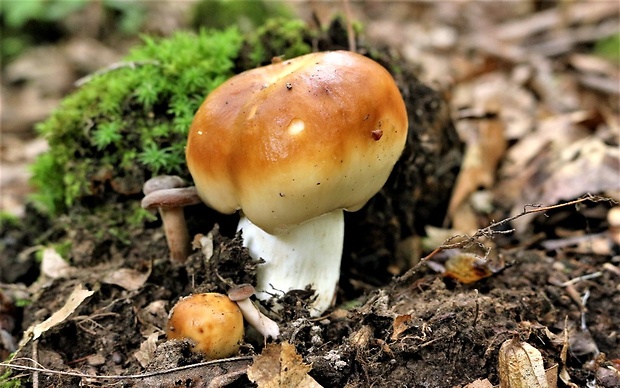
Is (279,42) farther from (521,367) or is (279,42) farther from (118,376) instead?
(521,367)

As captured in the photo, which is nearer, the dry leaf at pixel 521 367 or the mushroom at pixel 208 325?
the dry leaf at pixel 521 367

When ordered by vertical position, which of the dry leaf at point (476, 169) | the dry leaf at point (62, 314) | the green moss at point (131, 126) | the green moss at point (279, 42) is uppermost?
the green moss at point (279, 42)

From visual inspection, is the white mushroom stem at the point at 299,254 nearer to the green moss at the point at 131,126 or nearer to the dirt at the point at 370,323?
the dirt at the point at 370,323

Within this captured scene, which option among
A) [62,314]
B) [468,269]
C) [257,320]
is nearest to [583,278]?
[468,269]

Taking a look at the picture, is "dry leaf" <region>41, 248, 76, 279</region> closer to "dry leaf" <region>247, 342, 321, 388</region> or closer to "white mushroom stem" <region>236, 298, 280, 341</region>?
"white mushroom stem" <region>236, 298, 280, 341</region>

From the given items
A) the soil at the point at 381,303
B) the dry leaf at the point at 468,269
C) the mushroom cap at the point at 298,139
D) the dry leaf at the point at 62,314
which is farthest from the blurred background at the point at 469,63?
the dry leaf at the point at 62,314

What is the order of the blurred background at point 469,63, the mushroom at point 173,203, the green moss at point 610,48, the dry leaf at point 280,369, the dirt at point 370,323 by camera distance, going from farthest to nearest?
1. the green moss at point 610,48
2. the blurred background at point 469,63
3. the mushroom at point 173,203
4. the dirt at point 370,323
5. the dry leaf at point 280,369
